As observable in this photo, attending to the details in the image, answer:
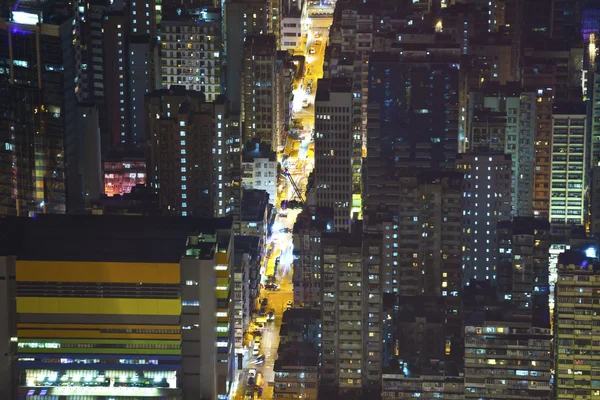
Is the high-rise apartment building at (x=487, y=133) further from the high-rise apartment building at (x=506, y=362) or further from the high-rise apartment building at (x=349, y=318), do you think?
the high-rise apartment building at (x=506, y=362)

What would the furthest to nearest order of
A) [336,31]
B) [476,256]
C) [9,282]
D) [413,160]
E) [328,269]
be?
[336,31], [413,160], [476,256], [328,269], [9,282]

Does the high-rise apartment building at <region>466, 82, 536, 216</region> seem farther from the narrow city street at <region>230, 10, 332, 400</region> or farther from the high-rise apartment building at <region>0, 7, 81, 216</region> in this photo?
the high-rise apartment building at <region>0, 7, 81, 216</region>

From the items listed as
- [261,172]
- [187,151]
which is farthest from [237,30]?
[187,151]

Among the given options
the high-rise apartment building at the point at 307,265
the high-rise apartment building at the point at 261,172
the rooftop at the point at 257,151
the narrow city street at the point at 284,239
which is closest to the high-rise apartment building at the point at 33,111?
the narrow city street at the point at 284,239

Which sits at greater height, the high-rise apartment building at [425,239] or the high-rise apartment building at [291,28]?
the high-rise apartment building at [291,28]

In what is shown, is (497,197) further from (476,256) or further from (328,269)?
(328,269)

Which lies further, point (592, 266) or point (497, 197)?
point (497, 197)

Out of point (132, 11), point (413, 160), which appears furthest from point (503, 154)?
point (132, 11)
